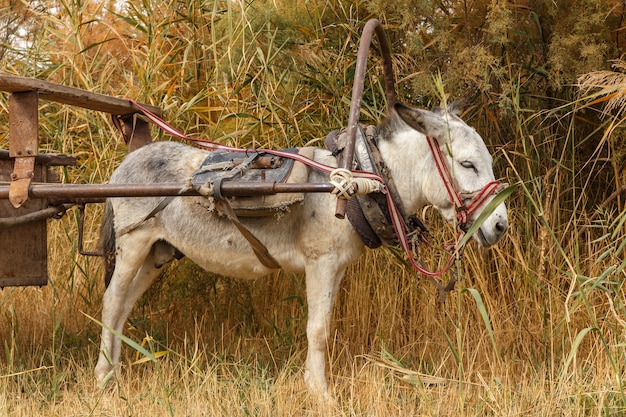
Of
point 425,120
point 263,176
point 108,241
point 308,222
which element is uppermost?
point 425,120

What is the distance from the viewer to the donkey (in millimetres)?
3834

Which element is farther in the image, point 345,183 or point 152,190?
point 152,190

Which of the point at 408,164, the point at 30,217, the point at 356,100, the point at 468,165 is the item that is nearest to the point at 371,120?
the point at 408,164

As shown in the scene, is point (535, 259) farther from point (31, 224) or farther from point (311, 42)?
point (31, 224)

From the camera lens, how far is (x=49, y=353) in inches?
192

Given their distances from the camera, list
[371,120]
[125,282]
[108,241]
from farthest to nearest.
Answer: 1. [371,120]
2. [108,241]
3. [125,282]

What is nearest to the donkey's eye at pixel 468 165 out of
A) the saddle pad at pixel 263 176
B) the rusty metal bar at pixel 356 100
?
the rusty metal bar at pixel 356 100

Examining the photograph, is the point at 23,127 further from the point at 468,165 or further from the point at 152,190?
the point at 468,165

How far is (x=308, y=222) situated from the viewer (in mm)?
4039

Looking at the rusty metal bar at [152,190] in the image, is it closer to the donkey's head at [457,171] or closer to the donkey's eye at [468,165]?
the donkey's head at [457,171]

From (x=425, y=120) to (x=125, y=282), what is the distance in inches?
73.5

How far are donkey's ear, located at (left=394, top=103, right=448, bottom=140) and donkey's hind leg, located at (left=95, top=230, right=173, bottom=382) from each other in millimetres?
1551

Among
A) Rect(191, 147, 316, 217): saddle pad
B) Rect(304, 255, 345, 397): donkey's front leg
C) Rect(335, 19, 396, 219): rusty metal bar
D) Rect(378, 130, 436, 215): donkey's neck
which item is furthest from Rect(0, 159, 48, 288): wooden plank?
Rect(378, 130, 436, 215): donkey's neck

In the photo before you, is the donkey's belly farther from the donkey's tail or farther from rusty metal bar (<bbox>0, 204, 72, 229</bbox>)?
rusty metal bar (<bbox>0, 204, 72, 229</bbox>)
